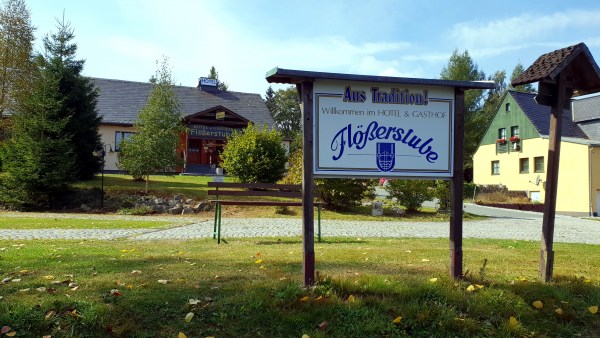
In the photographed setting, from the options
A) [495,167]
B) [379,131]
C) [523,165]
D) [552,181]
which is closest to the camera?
[379,131]

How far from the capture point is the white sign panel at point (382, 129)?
5273mm

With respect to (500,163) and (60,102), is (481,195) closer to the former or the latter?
(500,163)

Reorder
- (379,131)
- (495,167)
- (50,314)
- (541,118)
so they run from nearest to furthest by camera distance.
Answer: (50,314), (379,131), (541,118), (495,167)

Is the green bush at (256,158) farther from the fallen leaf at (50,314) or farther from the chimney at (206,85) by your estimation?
the chimney at (206,85)

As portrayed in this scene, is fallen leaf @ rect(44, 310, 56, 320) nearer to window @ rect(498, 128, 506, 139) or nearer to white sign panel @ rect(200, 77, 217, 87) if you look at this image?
window @ rect(498, 128, 506, 139)

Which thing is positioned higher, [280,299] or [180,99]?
[180,99]

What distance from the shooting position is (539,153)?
35.4 meters

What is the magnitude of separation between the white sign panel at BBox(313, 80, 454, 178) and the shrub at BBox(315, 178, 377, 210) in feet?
43.5

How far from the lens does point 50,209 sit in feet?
64.5

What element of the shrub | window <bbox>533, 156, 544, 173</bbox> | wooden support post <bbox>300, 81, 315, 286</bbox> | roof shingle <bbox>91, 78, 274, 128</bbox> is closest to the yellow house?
window <bbox>533, 156, 544, 173</bbox>

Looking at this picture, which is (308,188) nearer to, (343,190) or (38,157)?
(343,190)

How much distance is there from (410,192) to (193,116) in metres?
23.7

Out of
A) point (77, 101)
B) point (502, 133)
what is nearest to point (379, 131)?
point (77, 101)

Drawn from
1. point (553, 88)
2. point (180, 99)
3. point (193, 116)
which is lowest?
point (553, 88)
